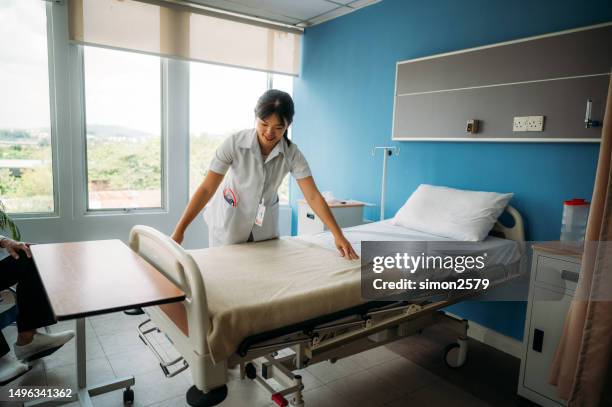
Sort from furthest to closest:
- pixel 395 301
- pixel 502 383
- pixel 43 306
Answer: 1. pixel 502 383
2. pixel 43 306
3. pixel 395 301

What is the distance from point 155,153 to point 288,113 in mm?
2566

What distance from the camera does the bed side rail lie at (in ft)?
4.24

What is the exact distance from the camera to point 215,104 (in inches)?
173

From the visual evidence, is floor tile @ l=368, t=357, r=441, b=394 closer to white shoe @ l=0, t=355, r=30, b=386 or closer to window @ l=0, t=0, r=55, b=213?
white shoe @ l=0, t=355, r=30, b=386

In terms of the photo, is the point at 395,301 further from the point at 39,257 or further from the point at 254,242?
the point at 39,257

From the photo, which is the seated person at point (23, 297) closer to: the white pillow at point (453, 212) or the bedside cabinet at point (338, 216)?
the bedside cabinet at point (338, 216)

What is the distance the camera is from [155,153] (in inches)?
162

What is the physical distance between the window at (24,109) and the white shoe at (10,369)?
1.75 meters

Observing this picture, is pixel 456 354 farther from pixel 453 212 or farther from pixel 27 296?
pixel 27 296

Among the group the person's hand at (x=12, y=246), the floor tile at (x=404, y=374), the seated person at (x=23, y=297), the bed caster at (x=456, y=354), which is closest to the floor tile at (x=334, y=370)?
the floor tile at (x=404, y=374)

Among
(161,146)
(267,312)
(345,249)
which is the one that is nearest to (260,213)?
(345,249)

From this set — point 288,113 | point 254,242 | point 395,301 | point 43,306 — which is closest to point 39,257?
point 43,306

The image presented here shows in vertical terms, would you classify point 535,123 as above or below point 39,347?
above

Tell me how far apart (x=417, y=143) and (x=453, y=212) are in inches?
32.5
